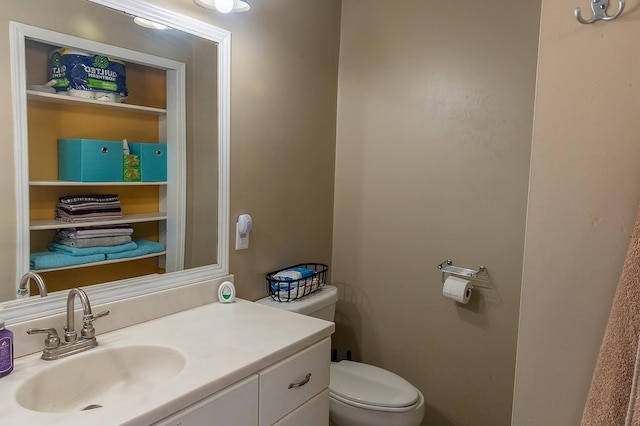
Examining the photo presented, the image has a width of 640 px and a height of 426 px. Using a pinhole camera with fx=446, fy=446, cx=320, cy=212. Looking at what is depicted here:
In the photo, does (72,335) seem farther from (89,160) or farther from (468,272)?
(468,272)

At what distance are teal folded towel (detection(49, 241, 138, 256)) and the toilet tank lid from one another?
24.9 inches

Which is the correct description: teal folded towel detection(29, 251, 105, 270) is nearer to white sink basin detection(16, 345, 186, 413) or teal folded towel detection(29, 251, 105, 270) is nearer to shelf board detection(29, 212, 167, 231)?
shelf board detection(29, 212, 167, 231)

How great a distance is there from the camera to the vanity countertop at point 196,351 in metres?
0.94

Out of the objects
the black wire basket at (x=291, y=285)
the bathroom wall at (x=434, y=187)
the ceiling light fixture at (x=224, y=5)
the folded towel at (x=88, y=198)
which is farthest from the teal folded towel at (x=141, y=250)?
the bathroom wall at (x=434, y=187)

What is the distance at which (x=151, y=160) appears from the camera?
160cm

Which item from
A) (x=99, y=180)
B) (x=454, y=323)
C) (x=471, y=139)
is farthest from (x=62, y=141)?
(x=454, y=323)

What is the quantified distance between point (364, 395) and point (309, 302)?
17.5 inches

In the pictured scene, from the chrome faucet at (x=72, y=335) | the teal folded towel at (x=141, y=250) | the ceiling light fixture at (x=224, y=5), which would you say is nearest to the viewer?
the chrome faucet at (x=72, y=335)

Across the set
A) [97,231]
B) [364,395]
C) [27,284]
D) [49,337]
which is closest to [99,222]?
[97,231]

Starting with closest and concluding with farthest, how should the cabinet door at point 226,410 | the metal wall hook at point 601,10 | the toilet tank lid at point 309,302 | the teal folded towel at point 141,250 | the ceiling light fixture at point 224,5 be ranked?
the metal wall hook at point 601,10
the cabinet door at point 226,410
the teal folded towel at point 141,250
the ceiling light fixture at point 224,5
the toilet tank lid at point 309,302

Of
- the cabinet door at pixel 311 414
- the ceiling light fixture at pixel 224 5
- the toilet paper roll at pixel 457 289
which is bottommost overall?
the cabinet door at pixel 311 414

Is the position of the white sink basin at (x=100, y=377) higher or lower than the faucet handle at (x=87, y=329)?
lower

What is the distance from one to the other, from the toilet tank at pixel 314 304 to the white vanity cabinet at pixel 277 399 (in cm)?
41

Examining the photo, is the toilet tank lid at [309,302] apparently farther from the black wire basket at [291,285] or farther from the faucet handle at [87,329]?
the faucet handle at [87,329]
